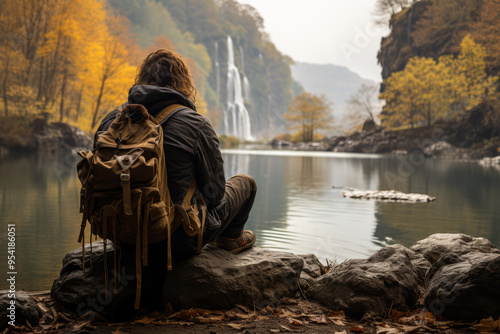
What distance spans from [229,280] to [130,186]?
1020mm

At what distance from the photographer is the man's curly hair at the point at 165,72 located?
2.93 metres

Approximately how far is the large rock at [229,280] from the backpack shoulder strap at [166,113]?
94 centimetres

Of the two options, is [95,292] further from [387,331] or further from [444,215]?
[444,215]

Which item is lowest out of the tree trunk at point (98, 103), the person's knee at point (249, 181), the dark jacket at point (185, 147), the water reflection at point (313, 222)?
the water reflection at point (313, 222)

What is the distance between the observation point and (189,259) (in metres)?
2.94

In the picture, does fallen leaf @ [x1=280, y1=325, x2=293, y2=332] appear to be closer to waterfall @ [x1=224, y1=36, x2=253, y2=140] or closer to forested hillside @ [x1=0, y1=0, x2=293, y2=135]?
forested hillside @ [x1=0, y1=0, x2=293, y2=135]

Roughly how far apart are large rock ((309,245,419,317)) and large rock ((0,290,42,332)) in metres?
1.86

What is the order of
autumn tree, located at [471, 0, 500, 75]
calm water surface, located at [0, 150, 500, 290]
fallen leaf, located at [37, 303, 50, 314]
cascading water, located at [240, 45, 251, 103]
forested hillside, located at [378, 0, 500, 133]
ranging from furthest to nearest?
cascading water, located at [240, 45, 251, 103], forested hillside, located at [378, 0, 500, 133], autumn tree, located at [471, 0, 500, 75], calm water surface, located at [0, 150, 500, 290], fallen leaf, located at [37, 303, 50, 314]

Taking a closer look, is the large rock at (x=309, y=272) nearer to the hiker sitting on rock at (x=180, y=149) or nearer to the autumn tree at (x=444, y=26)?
the hiker sitting on rock at (x=180, y=149)

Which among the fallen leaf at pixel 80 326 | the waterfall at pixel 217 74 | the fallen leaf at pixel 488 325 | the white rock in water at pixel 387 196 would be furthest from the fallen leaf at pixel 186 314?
the waterfall at pixel 217 74

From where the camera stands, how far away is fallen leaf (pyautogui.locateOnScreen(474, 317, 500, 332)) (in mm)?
2504

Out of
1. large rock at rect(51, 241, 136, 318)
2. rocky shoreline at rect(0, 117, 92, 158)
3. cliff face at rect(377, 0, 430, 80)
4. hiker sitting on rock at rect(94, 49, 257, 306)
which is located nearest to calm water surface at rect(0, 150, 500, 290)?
large rock at rect(51, 241, 136, 318)

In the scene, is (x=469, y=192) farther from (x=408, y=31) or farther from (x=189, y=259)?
(x=408, y=31)

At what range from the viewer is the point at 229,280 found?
2975 mm
